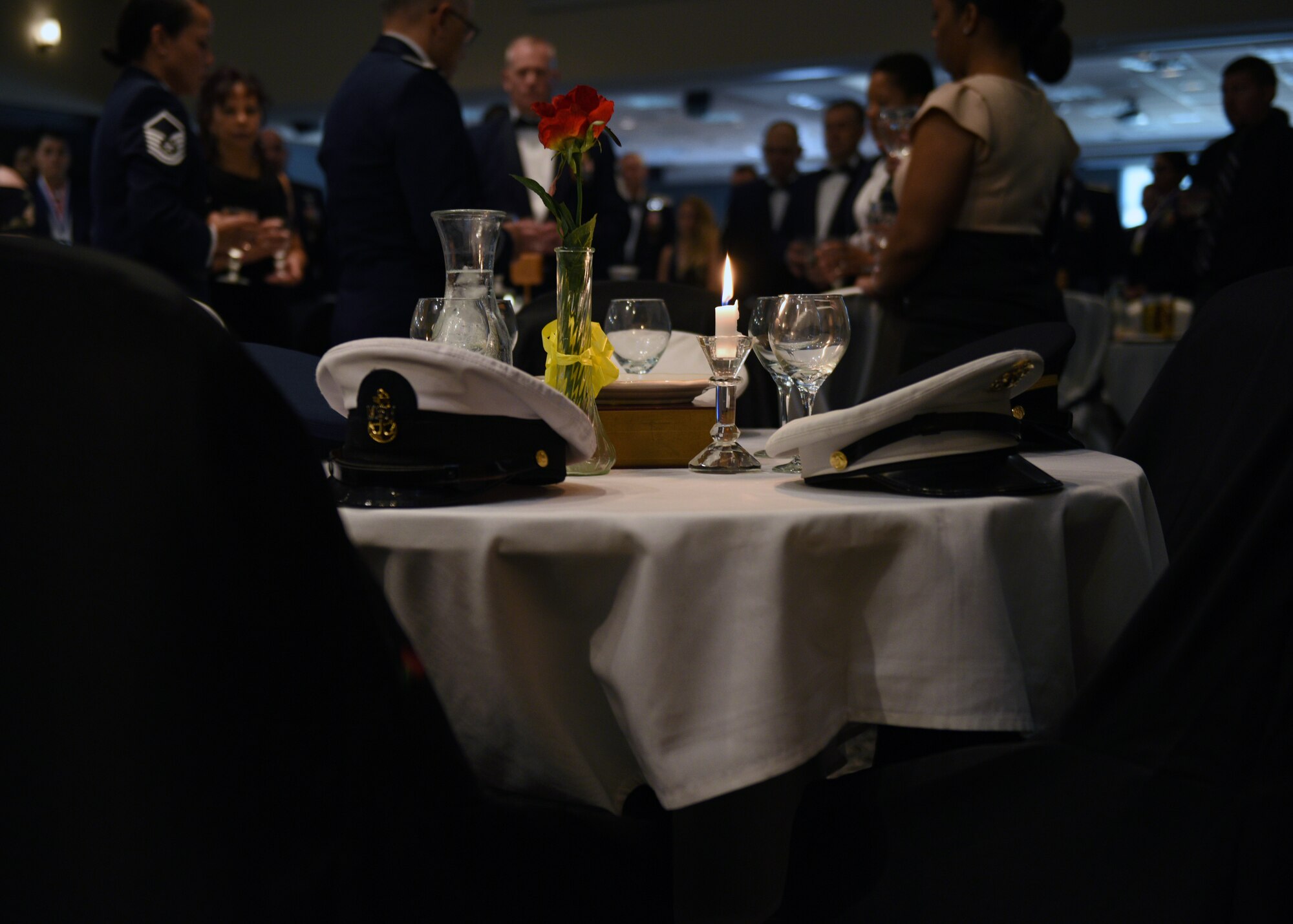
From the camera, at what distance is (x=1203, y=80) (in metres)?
11.6

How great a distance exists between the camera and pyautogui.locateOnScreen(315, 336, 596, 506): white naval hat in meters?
0.99

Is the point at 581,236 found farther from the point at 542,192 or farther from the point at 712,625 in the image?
the point at 712,625

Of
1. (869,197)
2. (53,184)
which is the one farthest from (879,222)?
(53,184)

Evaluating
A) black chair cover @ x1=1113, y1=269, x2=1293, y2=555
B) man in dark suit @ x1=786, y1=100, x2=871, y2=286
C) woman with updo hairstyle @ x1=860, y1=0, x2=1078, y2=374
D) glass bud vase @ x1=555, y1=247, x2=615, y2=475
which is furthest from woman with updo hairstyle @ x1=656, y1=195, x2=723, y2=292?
glass bud vase @ x1=555, y1=247, x2=615, y2=475

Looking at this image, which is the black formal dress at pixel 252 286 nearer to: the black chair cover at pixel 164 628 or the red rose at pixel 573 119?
the red rose at pixel 573 119

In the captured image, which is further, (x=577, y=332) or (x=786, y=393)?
(x=786, y=393)

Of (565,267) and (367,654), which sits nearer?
(367,654)

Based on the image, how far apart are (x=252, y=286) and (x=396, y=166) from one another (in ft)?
3.90

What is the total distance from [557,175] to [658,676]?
0.58m

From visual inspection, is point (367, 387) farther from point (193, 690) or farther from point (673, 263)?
point (673, 263)

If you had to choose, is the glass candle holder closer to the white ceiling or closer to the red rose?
the red rose

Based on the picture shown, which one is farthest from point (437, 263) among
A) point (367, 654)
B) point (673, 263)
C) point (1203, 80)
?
point (1203, 80)

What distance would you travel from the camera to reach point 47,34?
30.2ft

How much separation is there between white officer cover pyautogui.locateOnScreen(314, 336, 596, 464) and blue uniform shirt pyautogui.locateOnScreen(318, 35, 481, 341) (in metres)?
1.69
